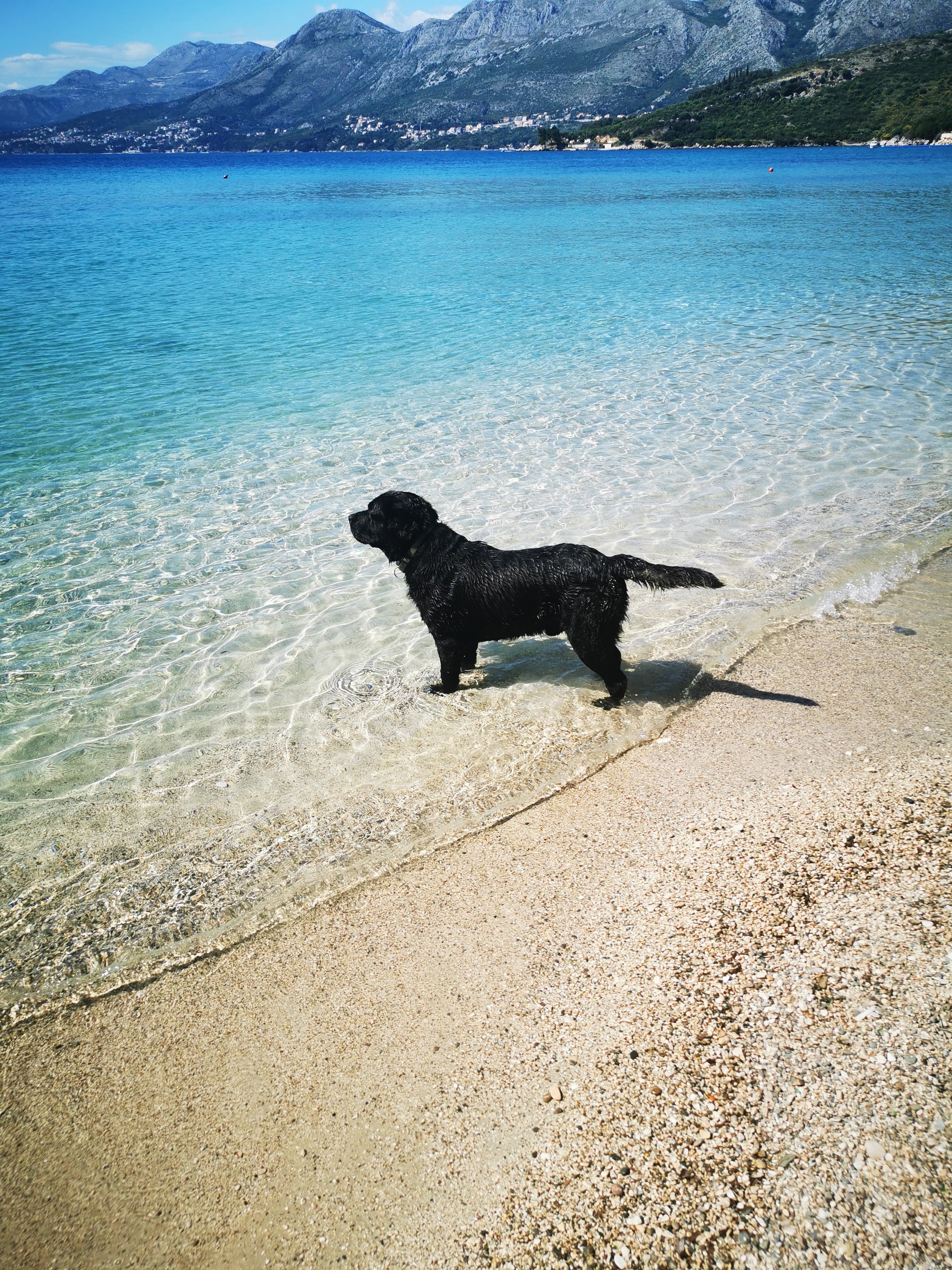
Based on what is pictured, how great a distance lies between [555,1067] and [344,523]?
713 cm

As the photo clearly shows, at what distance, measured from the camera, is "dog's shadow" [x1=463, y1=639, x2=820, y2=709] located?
5.49 metres

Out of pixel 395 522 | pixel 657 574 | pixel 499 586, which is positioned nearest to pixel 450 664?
pixel 499 586

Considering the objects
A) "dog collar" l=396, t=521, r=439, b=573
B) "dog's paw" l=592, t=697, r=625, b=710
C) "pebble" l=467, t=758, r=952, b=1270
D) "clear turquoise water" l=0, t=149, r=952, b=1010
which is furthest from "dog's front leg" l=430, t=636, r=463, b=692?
"pebble" l=467, t=758, r=952, b=1270

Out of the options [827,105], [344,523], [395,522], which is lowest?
[344,523]

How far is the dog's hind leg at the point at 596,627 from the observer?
4980 millimetres

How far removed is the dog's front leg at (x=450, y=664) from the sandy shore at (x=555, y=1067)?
63.7 inches

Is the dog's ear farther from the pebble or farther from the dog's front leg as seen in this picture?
the pebble

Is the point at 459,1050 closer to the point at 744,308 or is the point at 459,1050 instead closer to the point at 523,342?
the point at 523,342

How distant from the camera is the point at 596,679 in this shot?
5918 mm

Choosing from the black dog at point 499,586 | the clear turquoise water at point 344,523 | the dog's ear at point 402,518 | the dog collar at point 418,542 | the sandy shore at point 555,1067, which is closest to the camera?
the sandy shore at point 555,1067

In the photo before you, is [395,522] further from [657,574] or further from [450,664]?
[657,574]

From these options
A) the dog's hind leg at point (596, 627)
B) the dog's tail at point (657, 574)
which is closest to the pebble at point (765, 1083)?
the dog's tail at point (657, 574)

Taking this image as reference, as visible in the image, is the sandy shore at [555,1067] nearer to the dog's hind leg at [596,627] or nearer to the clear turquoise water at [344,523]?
the clear turquoise water at [344,523]

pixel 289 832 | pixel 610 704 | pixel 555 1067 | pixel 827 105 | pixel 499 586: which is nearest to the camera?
pixel 555 1067
